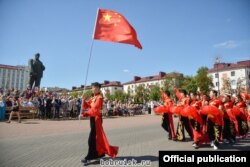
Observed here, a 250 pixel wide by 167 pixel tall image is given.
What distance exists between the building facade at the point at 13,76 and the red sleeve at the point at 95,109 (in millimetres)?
145076

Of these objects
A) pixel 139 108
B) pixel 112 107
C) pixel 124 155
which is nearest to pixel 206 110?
pixel 124 155

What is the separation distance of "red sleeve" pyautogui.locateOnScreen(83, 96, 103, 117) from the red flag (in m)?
2.66

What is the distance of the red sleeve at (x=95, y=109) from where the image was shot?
7.32 m

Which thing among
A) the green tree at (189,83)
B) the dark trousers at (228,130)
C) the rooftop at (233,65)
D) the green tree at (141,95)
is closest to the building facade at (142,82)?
the green tree at (141,95)

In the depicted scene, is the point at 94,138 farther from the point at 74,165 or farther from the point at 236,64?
the point at 236,64

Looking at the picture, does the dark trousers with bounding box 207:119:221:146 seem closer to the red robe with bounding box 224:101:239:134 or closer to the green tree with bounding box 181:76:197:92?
the red robe with bounding box 224:101:239:134

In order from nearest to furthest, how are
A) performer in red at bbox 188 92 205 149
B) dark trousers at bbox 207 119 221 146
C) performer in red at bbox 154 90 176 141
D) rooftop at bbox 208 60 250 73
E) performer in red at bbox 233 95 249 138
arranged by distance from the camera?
dark trousers at bbox 207 119 221 146, performer in red at bbox 188 92 205 149, performer in red at bbox 154 90 176 141, performer in red at bbox 233 95 249 138, rooftop at bbox 208 60 250 73

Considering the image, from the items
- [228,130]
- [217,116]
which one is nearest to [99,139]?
[217,116]

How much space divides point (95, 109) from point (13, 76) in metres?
154

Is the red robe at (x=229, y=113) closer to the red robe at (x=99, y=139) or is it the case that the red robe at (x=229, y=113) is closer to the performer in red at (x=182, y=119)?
the performer in red at (x=182, y=119)

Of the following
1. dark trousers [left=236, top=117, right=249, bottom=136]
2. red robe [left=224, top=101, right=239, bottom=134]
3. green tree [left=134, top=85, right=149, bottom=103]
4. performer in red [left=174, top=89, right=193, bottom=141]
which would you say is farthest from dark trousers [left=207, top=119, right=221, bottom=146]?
green tree [left=134, top=85, right=149, bottom=103]

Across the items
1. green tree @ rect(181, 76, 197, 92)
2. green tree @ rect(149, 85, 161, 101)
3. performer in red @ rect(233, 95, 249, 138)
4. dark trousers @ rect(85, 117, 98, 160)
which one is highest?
green tree @ rect(181, 76, 197, 92)

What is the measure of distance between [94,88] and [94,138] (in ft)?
4.48

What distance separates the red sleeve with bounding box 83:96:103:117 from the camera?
7324 millimetres
